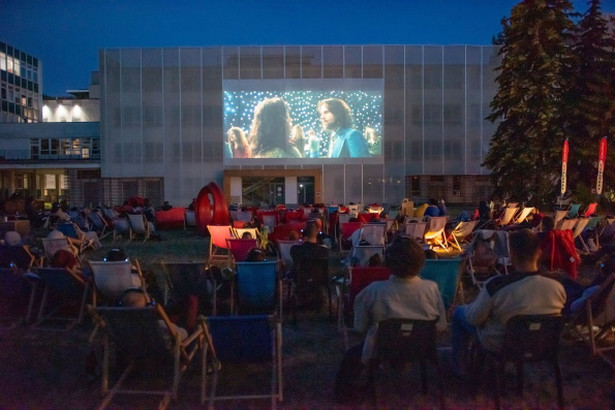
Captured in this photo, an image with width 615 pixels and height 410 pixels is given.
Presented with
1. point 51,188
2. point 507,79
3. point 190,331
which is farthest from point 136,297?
point 51,188

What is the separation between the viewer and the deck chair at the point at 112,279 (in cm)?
602

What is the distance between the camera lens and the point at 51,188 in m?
45.2

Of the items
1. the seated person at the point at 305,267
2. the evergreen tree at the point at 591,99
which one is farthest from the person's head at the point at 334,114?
the seated person at the point at 305,267

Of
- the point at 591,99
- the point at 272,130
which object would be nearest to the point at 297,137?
the point at 272,130

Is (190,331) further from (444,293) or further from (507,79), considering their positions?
(507,79)

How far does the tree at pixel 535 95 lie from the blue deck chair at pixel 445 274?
57.0 ft

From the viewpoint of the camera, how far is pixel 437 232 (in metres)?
12.3

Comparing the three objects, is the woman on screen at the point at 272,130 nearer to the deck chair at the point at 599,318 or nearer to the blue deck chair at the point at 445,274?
the blue deck chair at the point at 445,274

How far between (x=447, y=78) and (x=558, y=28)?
15.2m

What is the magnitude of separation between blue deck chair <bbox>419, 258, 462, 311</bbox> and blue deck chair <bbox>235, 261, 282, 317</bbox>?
1721 millimetres

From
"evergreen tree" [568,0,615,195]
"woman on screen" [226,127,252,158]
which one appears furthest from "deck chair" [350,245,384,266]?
"woman on screen" [226,127,252,158]

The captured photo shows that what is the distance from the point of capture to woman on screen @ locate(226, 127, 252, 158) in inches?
1430

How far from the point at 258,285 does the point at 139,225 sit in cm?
980

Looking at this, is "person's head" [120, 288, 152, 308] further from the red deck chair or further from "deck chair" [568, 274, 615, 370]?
the red deck chair
